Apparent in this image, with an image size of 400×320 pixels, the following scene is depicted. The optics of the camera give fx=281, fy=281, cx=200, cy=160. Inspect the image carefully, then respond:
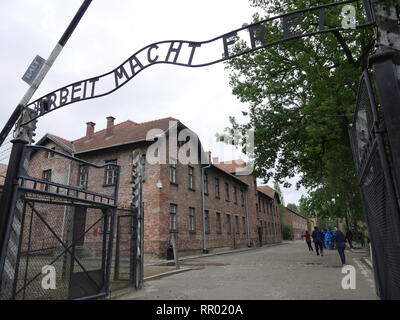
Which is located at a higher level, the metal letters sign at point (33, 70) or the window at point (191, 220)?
the metal letters sign at point (33, 70)

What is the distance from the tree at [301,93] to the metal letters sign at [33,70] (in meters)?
9.48

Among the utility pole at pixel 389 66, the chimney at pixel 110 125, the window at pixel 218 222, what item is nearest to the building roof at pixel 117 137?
the chimney at pixel 110 125

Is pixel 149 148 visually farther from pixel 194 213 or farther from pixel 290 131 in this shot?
pixel 290 131

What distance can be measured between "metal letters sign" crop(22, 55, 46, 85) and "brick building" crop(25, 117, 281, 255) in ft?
32.4

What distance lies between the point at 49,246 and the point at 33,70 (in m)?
3.29

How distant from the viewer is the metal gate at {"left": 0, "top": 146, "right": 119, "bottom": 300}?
14.0 feet

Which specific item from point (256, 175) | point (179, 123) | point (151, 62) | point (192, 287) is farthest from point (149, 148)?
point (151, 62)

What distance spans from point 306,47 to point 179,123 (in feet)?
29.3

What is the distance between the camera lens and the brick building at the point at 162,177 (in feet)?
57.5

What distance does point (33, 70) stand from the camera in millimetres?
5230

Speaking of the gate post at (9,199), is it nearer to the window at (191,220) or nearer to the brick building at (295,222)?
the window at (191,220)

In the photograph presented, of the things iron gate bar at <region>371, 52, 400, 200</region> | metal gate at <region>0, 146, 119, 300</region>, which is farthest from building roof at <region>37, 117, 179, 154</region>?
iron gate bar at <region>371, 52, 400, 200</region>

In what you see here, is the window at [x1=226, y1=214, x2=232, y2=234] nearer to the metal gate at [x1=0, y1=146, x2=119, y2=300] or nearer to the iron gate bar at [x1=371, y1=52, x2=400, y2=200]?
the metal gate at [x1=0, y1=146, x2=119, y2=300]

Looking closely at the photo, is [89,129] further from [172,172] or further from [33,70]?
[33,70]
